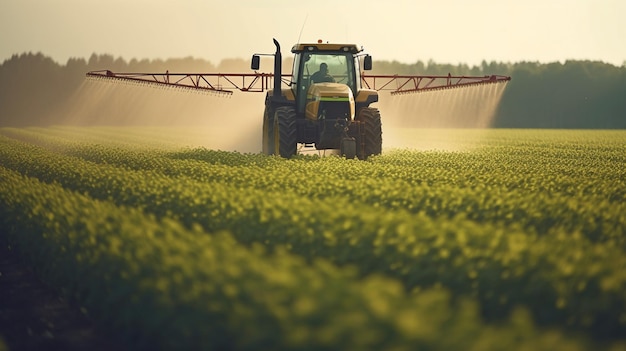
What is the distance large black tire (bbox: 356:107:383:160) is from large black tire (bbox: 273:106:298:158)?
5.64 ft

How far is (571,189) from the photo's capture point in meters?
15.1

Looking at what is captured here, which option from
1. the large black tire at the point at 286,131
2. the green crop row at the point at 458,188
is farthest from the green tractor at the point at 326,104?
the green crop row at the point at 458,188

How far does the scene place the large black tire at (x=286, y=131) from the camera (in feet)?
72.4

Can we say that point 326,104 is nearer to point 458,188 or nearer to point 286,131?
point 286,131

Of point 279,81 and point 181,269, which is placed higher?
point 279,81

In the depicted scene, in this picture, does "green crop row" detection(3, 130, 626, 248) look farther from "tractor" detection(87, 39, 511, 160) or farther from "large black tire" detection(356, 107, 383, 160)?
"tractor" detection(87, 39, 511, 160)

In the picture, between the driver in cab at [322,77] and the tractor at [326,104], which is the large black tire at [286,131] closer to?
the tractor at [326,104]

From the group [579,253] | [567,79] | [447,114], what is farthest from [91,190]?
[567,79]

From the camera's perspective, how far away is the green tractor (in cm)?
2211

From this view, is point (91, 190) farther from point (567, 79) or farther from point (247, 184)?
point (567, 79)

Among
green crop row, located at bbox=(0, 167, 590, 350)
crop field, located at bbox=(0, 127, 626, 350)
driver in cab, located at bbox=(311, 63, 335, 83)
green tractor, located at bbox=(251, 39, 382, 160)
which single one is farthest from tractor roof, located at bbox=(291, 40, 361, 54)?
green crop row, located at bbox=(0, 167, 590, 350)

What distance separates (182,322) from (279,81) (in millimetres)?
17211

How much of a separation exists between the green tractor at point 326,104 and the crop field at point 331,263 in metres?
6.65

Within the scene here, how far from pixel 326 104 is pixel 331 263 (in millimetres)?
13260
